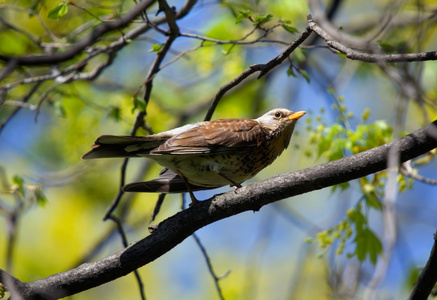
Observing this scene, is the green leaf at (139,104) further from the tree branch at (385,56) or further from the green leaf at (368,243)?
the green leaf at (368,243)

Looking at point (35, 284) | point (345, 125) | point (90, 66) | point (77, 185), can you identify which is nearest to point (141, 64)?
point (90, 66)

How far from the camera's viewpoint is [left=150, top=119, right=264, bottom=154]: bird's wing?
4.25 m

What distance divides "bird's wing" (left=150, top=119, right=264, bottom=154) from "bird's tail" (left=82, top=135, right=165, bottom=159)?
0.67 feet

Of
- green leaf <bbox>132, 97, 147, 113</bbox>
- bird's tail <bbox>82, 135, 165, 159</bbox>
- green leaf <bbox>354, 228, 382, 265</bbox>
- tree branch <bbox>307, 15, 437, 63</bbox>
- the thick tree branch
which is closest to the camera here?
tree branch <bbox>307, 15, 437, 63</bbox>

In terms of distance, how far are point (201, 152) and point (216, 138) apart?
0.70 feet

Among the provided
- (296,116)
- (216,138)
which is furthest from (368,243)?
(216,138)

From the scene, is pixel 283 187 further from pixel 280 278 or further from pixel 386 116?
pixel 386 116

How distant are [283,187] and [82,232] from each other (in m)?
5.91

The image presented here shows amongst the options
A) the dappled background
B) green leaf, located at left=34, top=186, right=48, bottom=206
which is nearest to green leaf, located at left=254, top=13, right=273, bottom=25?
the dappled background

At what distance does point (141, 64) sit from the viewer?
878 cm

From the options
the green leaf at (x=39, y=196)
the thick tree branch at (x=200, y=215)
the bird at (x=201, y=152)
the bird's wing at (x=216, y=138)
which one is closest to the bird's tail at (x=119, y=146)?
the bird at (x=201, y=152)

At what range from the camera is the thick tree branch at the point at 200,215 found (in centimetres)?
312

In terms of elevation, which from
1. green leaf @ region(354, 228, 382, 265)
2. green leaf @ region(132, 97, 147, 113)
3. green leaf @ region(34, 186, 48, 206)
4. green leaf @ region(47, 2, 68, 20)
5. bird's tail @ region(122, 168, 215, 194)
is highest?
green leaf @ region(47, 2, 68, 20)

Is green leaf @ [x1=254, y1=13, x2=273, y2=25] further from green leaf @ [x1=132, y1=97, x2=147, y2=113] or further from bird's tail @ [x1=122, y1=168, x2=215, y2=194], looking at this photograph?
bird's tail @ [x1=122, y1=168, x2=215, y2=194]
